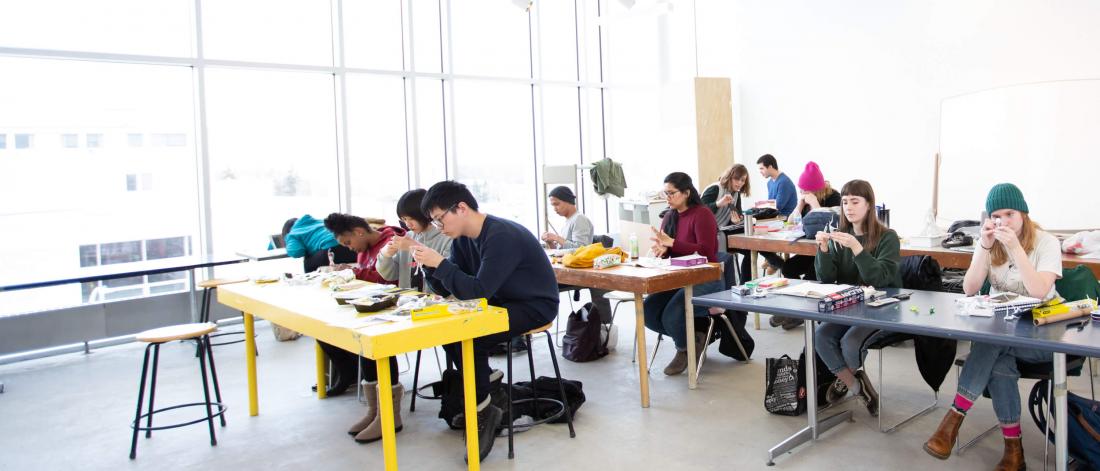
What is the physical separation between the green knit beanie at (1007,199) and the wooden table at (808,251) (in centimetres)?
123

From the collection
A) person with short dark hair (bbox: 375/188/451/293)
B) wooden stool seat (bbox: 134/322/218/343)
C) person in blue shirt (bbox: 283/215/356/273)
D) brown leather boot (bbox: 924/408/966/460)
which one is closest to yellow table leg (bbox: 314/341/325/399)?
person with short dark hair (bbox: 375/188/451/293)

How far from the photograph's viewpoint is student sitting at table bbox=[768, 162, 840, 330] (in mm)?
5250

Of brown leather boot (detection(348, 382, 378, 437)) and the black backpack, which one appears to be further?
the black backpack

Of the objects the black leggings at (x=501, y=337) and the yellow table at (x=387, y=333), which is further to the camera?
the black leggings at (x=501, y=337)

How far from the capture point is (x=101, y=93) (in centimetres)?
571

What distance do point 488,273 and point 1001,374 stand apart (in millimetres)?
1990

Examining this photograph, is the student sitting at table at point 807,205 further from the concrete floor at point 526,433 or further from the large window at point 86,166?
the large window at point 86,166

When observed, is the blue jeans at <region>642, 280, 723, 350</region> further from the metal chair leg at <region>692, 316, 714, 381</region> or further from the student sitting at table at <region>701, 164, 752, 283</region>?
the student sitting at table at <region>701, 164, 752, 283</region>

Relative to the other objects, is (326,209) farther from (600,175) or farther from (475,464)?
(475,464)

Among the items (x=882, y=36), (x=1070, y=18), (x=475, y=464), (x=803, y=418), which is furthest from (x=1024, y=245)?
(x=882, y=36)

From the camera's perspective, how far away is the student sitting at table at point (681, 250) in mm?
4230

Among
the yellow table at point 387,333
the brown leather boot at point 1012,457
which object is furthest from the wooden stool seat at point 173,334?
the brown leather boot at point 1012,457

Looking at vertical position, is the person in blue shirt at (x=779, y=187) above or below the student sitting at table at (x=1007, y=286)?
above

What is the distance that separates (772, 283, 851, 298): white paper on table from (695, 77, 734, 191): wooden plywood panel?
4945mm
